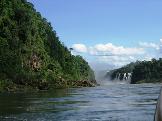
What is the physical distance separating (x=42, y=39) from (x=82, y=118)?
13096 centimetres

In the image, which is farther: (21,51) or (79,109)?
(21,51)

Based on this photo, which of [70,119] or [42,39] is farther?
[42,39]

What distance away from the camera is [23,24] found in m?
121

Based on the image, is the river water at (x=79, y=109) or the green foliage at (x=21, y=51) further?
the green foliage at (x=21, y=51)

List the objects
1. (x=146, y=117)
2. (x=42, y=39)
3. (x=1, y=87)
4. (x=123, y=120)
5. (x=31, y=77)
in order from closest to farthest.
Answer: (x=123, y=120)
(x=146, y=117)
(x=1, y=87)
(x=31, y=77)
(x=42, y=39)

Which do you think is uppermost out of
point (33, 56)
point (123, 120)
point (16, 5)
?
point (16, 5)

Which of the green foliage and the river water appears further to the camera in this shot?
the green foliage

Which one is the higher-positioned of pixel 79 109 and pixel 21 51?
pixel 21 51

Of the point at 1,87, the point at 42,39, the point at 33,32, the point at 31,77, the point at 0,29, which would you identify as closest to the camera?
the point at 1,87

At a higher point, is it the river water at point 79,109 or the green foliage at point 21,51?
the green foliage at point 21,51

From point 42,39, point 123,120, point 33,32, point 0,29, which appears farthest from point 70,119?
point 42,39

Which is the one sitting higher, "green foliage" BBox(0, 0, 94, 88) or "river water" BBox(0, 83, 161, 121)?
"green foliage" BBox(0, 0, 94, 88)

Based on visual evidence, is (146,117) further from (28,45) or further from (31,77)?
(28,45)

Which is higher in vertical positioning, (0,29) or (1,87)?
(0,29)
